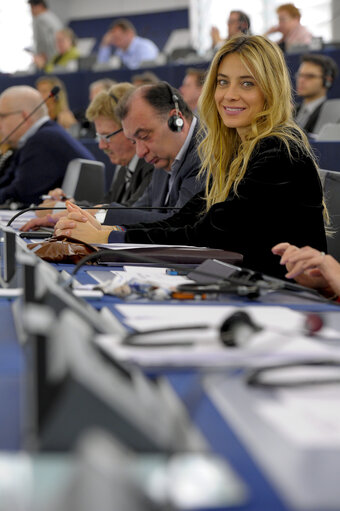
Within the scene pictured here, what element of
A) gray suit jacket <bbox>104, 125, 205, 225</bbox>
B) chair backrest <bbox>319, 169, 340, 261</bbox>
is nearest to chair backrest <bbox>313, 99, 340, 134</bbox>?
Answer: gray suit jacket <bbox>104, 125, 205, 225</bbox>

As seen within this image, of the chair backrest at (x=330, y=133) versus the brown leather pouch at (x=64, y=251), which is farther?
the chair backrest at (x=330, y=133)

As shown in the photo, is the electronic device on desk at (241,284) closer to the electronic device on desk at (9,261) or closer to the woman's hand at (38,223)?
the electronic device on desk at (9,261)

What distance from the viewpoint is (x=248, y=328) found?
79 cm

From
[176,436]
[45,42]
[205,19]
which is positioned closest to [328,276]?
[176,436]

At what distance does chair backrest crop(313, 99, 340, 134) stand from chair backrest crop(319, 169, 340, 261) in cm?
363

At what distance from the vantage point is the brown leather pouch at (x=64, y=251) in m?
1.50

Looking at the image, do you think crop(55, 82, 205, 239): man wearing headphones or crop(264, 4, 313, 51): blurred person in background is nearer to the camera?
crop(55, 82, 205, 239): man wearing headphones

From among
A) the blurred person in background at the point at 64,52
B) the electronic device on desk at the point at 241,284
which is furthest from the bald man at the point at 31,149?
the blurred person in background at the point at 64,52

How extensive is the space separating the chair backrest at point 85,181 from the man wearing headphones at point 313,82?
2.33m

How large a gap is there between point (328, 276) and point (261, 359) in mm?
668

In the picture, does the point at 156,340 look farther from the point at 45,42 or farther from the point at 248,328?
the point at 45,42

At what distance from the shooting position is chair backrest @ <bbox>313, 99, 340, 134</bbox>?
551cm

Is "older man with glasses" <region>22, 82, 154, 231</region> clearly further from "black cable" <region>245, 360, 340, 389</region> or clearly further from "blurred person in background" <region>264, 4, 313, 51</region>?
"blurred person in background" <region>264, 4, 313, 51</region>

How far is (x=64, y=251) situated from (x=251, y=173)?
1.68 ft
